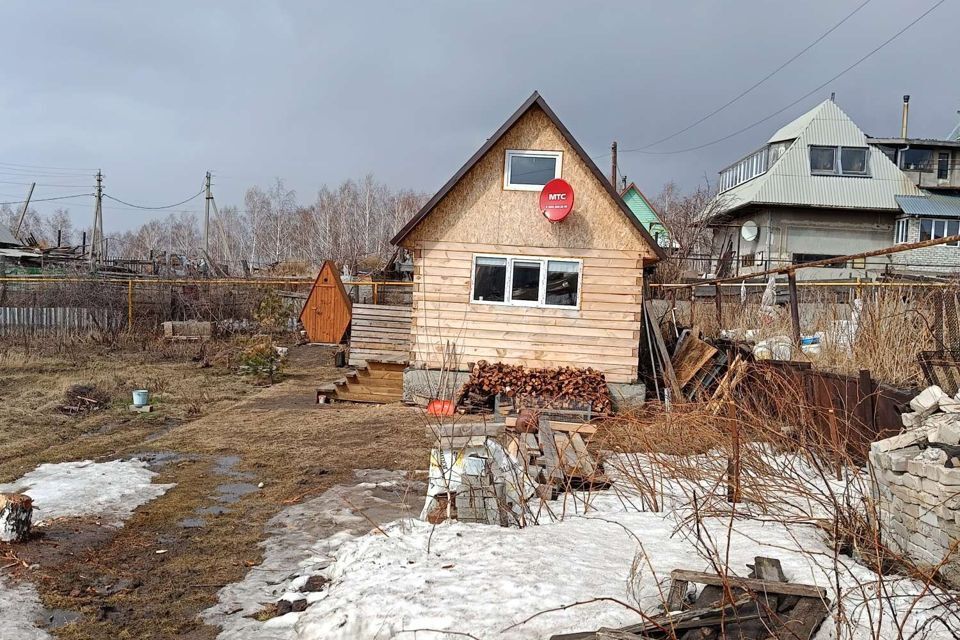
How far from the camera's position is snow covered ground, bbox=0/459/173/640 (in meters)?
7.00

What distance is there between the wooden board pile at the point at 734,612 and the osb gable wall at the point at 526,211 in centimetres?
983

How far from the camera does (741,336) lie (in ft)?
46.9

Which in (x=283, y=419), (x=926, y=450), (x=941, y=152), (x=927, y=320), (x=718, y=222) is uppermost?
(x=941, y=152)

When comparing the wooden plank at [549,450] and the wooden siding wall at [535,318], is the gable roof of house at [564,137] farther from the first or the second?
the wooden plank at [549,450]

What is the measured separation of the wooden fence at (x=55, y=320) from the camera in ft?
71.3

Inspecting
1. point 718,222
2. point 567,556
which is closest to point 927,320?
point 567,556

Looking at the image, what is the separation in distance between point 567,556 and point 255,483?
15.5ft

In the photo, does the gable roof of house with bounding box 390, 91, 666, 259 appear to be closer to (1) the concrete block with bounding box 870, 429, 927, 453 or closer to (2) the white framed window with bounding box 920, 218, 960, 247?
(1) the concrete block with bounding box 870, 429, 927, 453

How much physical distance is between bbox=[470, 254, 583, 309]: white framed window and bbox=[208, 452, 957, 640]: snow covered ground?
760 centimetres

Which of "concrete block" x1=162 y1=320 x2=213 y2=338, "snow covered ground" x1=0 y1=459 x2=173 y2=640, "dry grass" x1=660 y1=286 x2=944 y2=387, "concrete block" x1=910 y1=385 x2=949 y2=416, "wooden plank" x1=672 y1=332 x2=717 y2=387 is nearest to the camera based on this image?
"concrete block" x1=910 y1=385 x2=949 y2=416

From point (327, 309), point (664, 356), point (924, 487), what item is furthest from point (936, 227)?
point (924, 487)

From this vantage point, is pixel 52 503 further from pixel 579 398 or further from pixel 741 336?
pixel 741 336

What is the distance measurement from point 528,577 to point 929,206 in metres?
39.3

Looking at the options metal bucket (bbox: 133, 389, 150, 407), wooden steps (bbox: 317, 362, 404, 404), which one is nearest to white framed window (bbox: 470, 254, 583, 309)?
wooden steps (bbox: 317, 362, 404, 404)
